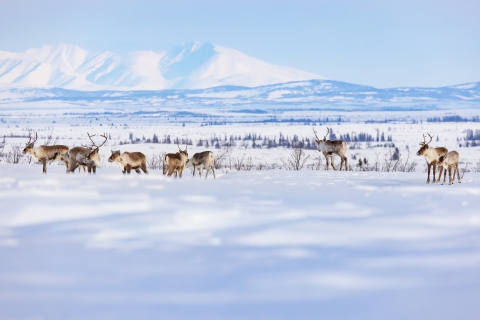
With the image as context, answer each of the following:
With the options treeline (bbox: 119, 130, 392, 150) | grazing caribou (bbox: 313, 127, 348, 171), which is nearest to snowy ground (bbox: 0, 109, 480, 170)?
treeline (bbox: 119, 130, 392, 150)

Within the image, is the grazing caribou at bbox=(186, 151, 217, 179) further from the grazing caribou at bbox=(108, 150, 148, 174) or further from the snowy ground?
the snowy ground

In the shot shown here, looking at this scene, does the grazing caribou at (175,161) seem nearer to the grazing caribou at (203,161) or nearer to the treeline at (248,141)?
the grazing caribou at (203,161)

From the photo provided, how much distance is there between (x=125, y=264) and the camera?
6027 mm

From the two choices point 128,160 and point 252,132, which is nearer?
point 128,160

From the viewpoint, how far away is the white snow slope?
5.08 meters

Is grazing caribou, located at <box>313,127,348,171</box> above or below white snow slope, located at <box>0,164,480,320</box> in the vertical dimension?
above

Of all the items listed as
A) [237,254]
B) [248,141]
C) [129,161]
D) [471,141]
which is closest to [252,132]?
[248,141]

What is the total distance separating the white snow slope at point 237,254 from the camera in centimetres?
508

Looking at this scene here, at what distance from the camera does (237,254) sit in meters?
6.37

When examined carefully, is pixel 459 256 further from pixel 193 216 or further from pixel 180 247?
pixel 193 216

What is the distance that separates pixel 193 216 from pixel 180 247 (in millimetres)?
1606

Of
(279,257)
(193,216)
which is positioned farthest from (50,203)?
(279,257)

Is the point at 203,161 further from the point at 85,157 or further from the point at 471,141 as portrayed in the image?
the point at 471,141

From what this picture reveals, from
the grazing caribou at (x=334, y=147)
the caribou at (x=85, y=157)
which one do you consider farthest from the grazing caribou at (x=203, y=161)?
the grazing caribou at (x=334, y=147)
